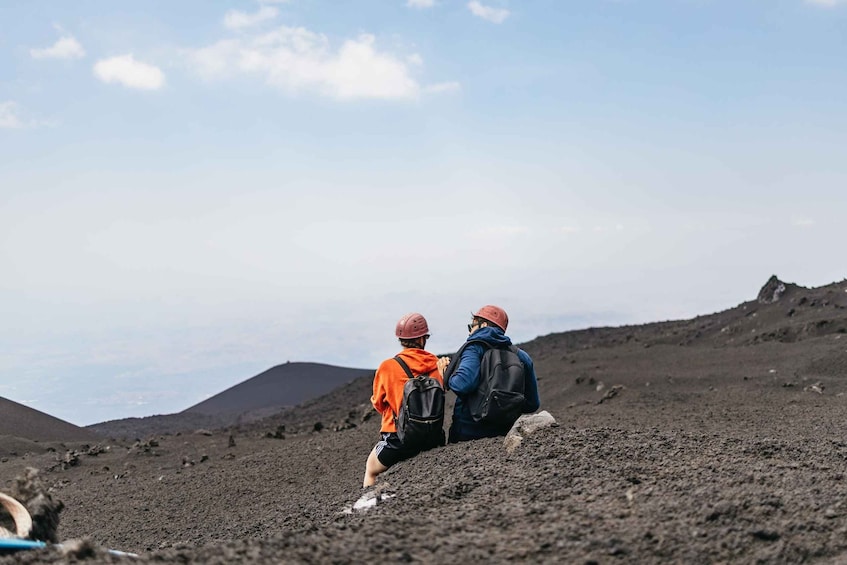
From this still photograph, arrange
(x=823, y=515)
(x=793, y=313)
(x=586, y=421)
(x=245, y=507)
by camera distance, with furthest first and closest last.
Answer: (x=793, y=313) < (x=586, y=421) < (x=245, y=507) < (x=823, y=515)

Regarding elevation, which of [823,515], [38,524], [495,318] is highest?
[495,318]

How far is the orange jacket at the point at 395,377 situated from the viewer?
768 centimetres

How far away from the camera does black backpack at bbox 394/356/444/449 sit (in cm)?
750

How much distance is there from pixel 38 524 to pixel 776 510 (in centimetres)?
475

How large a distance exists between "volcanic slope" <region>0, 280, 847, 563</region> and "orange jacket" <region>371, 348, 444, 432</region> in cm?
59

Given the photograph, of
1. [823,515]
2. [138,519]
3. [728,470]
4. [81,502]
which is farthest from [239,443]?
[823,515]

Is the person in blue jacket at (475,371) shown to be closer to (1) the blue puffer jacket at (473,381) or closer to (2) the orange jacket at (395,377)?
(1) the blue puffer jacket at (473,381)

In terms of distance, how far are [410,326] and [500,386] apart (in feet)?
3.36

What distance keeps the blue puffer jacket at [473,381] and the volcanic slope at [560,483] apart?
0.39m

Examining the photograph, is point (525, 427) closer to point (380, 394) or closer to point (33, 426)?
point (380, 394)

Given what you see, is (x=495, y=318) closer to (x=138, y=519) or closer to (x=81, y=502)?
(x=138, y=519)

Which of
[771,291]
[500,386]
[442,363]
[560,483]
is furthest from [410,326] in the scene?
[771,291]

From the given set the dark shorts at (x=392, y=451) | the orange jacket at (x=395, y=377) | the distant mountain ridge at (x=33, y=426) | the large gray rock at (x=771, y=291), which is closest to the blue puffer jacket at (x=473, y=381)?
the orange jacket at (x=395, y=377)

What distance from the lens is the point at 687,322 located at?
99.8ft
